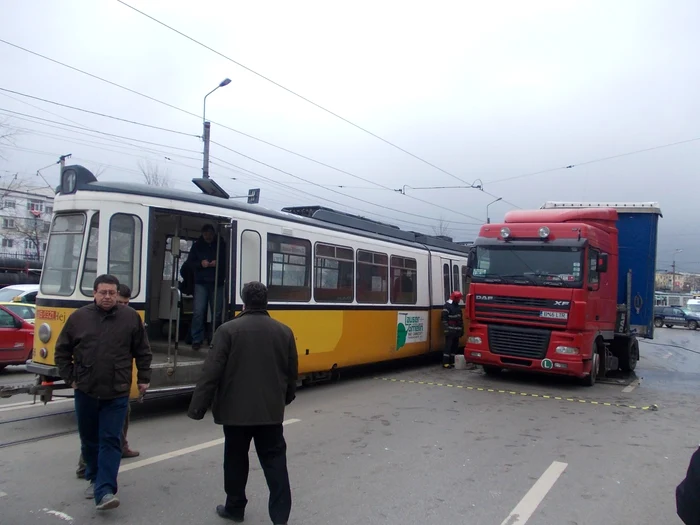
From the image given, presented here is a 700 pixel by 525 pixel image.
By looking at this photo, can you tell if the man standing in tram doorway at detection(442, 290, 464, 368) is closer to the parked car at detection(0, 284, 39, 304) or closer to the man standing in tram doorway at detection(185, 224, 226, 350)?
the man standing in tram doorway at detection(185, 224, 226, 350)

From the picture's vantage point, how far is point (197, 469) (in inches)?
229

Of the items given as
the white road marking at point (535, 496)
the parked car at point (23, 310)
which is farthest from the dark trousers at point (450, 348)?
the parked car at point (23, 310)

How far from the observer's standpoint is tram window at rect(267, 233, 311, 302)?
9336mm

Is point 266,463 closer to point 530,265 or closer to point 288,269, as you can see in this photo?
point 288,269

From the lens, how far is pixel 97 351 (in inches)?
184

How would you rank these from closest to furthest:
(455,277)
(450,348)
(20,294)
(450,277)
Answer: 1. (450,348)
2. (450,277)
3. (455,277)
4. (20,294)

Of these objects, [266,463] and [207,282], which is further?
[207,282]

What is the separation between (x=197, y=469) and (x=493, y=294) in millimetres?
7446

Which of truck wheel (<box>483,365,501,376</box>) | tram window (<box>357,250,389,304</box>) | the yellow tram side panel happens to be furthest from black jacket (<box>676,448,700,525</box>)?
truck wheel (<box>483,365,501,376</box>)

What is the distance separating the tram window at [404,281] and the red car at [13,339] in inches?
293

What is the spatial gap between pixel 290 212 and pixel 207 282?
10.8ft

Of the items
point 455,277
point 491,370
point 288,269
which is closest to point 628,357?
point 491,370

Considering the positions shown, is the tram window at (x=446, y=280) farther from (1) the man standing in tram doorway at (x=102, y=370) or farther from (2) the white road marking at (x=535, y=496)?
(1) the man standing in tram doorway at (x=102, y=370)

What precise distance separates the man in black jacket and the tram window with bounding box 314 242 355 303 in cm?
583
